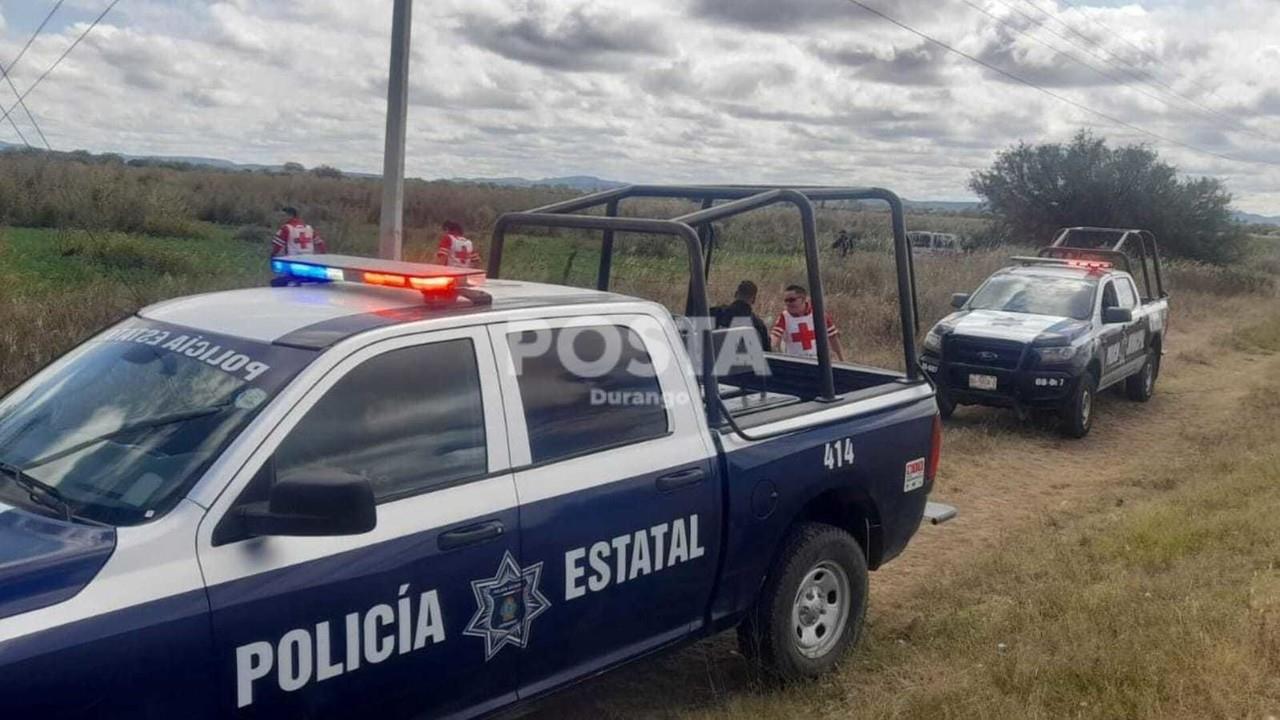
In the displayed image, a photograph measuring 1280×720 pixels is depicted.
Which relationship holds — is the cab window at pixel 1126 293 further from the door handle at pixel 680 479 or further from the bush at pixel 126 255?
the bush at pixel 126 255

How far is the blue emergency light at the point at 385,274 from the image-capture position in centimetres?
364

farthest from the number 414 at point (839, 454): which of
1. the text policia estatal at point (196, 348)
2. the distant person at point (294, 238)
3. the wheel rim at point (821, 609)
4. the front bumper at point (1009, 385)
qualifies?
the distant person at point (294, 238)

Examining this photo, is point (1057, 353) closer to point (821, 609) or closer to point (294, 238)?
point (821, 609)

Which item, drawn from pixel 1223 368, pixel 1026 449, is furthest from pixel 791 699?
Result: pixel 1223 368

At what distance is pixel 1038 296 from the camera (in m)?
12.6

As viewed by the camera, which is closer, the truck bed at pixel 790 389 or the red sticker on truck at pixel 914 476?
the truck bed at pixel 790 389

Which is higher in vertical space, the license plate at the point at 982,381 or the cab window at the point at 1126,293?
the cab window at the point at 1126,293

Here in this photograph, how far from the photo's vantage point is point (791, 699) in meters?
4.57

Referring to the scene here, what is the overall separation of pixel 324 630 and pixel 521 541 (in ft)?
2.30

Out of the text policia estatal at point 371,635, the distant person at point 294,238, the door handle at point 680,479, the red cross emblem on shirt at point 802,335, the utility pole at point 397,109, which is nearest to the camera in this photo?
the text policia estatal at point 371,635

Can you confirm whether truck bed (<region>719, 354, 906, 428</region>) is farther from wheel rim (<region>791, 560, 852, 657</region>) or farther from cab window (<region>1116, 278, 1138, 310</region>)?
cab window (<region>1116, 278, 1138, 310</region>)

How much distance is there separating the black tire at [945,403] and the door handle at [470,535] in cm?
897

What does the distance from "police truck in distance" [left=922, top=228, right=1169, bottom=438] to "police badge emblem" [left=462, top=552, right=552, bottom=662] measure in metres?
8.69

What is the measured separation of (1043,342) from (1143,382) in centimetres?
347
